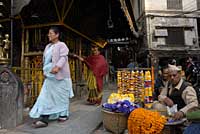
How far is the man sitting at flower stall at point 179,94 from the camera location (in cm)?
317

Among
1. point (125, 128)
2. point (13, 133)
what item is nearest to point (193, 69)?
point (125, 128)

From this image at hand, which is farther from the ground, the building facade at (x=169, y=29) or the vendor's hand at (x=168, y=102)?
the building facade at (x=169, y=29)

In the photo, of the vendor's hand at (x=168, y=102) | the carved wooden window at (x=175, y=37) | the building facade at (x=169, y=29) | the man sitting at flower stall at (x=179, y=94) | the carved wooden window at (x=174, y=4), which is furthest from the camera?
the carved wooden window at (x=174, y=4)

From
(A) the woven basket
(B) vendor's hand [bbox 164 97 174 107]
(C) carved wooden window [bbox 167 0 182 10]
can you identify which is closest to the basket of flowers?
(A) the woven basket

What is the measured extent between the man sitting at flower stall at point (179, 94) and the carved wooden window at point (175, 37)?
1754 centimetres

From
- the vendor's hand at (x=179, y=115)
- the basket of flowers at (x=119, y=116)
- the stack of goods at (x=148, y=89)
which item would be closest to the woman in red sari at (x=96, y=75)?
the stack of goods at (x=148, y=89)

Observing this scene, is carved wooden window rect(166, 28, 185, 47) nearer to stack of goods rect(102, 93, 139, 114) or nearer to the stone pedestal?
stack of goods rect(102, 93, 139, 114)

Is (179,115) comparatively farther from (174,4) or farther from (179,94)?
(174,4)

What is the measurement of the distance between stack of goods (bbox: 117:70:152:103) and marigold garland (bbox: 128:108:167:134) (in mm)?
1966

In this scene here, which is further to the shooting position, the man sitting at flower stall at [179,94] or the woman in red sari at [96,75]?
the woman in red sari at [96,75]

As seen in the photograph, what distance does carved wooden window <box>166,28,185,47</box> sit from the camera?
800 inches

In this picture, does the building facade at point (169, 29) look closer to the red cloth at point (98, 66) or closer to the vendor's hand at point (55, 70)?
the red cloth at point (98, 66)

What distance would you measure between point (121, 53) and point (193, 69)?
1139 centimetres

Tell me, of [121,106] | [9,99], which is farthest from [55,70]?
[121,106]
